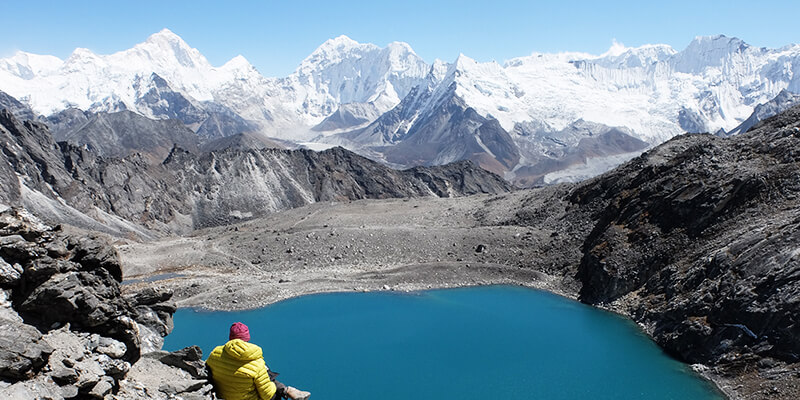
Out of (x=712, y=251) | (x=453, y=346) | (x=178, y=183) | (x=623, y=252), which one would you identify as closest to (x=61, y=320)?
(x=453, y=346)

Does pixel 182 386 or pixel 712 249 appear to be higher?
pixel 182 386

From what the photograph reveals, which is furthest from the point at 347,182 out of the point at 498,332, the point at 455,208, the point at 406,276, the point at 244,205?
the point at 498,332

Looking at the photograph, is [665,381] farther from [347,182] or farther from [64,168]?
[347,182]

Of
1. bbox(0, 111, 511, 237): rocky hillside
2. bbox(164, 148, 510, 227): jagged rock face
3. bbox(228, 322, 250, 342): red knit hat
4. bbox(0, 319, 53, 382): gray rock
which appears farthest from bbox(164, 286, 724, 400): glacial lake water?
bbox(164, 148, 510, 227): jagged rock face

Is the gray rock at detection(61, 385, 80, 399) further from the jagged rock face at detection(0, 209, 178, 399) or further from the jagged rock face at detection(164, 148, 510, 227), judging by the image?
the jagged rock face at detection(164, 148, 510, 227)

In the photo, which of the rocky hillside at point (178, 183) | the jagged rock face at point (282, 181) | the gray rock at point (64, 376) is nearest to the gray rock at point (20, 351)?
the gray rock at point (64, 376)

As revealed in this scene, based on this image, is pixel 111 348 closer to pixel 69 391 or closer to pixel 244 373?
pixel 69 391
